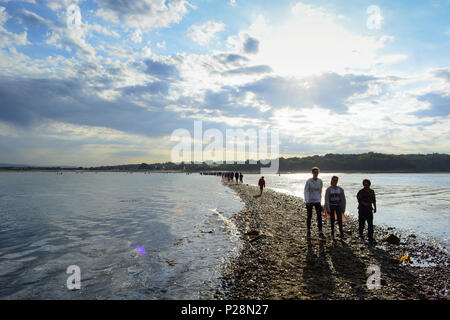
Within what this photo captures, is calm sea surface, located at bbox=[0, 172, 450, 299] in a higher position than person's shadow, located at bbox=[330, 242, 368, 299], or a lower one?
lower

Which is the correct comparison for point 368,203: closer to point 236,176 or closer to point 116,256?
point 116,256

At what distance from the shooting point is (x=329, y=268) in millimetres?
7148

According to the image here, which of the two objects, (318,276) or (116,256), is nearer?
(318,276)

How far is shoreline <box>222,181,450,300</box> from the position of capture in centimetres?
574

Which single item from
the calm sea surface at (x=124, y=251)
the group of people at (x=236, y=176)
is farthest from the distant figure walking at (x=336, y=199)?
the group of people at (x=236, y=176)

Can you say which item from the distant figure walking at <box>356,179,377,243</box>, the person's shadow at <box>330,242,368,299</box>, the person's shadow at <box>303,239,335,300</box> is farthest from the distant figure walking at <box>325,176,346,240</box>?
the person's shadow at <box>303,239,335,300</box>

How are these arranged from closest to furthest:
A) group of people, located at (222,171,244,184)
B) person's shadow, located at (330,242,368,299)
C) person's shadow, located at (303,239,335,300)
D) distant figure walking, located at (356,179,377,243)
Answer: person's shadow, located at (303,239,335,300)
person's shadow, located at (330,242,368,299)
distant figure walking, located at (356,179,377,243)
group of people, located at (222,171,244,184)

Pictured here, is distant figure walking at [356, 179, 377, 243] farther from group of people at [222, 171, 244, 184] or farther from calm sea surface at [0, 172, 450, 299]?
group of people at [222, 171, 244, 184]

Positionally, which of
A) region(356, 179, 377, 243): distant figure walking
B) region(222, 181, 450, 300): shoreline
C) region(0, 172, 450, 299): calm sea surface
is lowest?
region(0, 172, 450, 299): calm sea surface

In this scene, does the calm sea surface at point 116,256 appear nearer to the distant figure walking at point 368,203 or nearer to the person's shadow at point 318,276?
the person's shadow at point 318,276

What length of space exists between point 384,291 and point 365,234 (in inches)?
259

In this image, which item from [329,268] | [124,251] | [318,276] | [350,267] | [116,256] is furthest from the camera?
[124,251]

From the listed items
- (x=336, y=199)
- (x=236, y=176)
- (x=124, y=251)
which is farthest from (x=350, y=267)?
(x=236, y=176)

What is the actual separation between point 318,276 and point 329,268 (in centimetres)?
74
